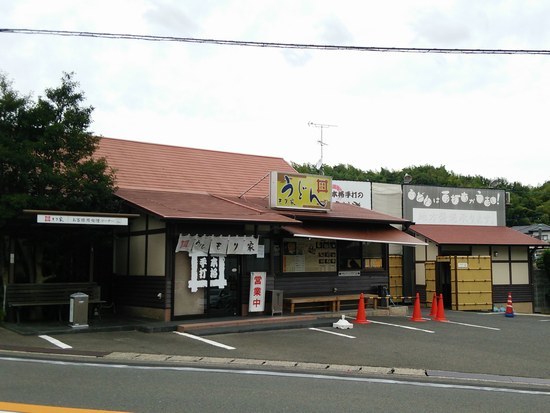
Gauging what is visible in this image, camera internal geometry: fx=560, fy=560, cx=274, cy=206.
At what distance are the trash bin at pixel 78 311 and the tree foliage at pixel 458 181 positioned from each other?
44.4 m

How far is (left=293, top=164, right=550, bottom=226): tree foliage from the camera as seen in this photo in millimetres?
60344

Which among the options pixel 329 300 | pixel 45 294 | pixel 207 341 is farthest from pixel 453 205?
pixel 45 294

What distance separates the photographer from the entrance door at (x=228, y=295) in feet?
51.8

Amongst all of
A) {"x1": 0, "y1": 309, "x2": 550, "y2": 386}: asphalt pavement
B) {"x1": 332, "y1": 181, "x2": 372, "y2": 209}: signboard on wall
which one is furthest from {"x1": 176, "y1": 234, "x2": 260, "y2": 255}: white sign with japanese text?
{"x1": 332, "y1": 181, "x2": 372, "y2": 209}: signboard on wall

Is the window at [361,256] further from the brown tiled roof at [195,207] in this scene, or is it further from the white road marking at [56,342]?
the white road marking at [56,342]

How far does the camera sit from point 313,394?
24.2ft

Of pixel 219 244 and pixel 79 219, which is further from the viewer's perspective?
pixel 219 244

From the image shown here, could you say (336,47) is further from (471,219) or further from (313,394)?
(471,219)

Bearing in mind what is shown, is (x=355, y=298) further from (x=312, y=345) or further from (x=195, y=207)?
(x=312, y=345)

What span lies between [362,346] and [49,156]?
923cm

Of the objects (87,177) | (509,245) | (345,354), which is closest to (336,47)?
(345,354)

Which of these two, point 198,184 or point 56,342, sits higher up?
point 198,184

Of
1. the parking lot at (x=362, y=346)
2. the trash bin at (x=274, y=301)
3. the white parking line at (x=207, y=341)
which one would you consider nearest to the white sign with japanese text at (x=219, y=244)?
the trash bin at (x=274, y=301)

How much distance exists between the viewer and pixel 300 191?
18.5 meters
